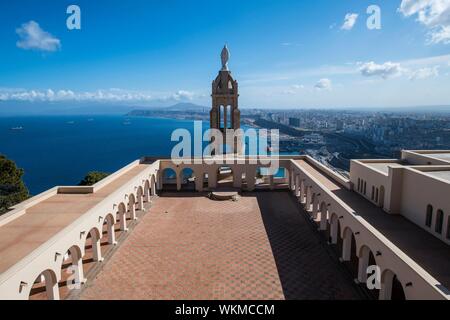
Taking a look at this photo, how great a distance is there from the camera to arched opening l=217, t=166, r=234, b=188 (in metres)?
32.7

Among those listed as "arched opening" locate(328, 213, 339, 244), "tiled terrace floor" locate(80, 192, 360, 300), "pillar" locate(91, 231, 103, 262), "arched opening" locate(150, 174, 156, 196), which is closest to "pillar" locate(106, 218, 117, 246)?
"tiled terrace floor" locate(80, 192, 360, 300)

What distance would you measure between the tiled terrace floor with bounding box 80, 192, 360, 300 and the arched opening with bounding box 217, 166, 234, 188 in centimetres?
614

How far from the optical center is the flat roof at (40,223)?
1272 cm

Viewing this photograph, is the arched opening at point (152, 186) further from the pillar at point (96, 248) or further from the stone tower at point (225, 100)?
the pillar at point (96, 248)

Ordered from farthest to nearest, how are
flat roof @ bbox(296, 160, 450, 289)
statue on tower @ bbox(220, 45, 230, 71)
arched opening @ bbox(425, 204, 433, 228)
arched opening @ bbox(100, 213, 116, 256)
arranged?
statue on tower @ bbox(220, 45, 230, 71) → arched opening @ bbox(100, 213, 116, 256) → arched opening @ bbox(425, 204, 433, 228) → flat roof @ bbox(296, 160, 450, 289)

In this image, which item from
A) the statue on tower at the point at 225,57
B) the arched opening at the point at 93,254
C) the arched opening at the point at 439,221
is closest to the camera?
the arched opening at the point at 439,221

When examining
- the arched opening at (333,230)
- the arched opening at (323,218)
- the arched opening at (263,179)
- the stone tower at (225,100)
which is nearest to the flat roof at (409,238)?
the arched opening at (333,230)

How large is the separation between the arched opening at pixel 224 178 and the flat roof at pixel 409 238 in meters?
14.5

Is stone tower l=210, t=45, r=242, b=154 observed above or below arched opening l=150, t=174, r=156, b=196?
above

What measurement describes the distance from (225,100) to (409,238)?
887 inches

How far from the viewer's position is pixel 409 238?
13.8 m

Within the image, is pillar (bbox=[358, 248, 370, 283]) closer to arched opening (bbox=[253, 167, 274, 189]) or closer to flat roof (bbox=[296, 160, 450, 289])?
flat roof (bbox=[296, 160, 450, 289])

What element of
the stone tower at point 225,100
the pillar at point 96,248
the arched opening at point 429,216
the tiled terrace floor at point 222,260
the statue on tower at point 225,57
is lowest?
the tiled terrace floor at point 222,260
